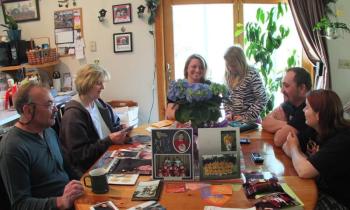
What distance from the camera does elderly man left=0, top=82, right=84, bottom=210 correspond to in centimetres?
153

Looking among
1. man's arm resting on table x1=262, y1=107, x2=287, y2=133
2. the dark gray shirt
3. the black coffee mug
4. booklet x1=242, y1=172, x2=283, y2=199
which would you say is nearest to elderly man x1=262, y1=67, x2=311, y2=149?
man's arm resting on table x1=262, y1=107, x2=287, y2=133

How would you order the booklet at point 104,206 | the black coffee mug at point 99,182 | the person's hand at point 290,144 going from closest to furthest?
the booklet at point 104,206, the black coffee mug at point 99,182, the person's hand at point 290,144

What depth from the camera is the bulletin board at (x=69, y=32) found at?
409cm

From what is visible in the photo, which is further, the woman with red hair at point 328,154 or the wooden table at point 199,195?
the woman with red hair at point 328,154

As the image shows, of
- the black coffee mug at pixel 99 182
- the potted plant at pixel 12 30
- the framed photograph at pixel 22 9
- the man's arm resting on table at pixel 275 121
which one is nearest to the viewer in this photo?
the black coffee mug at pixel 99 182

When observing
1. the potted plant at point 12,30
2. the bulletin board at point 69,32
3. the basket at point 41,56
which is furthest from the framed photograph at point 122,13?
the potted plant at point 12,30

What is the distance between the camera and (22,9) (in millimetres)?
4215

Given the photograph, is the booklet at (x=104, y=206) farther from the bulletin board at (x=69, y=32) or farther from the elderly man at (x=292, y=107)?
the bulletin board at (x=69, y=32)

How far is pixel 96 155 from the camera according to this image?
83.6 inches

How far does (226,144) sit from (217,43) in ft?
8.80

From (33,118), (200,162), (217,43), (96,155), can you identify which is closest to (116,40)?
(217,43)

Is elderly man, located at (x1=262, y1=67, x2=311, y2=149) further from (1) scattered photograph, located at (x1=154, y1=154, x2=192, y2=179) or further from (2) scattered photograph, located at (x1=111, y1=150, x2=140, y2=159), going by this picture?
(2) scattered photograph, located at (x1=111, y1=150, x2=140, y2=159)

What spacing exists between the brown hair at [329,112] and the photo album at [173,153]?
2.23ft

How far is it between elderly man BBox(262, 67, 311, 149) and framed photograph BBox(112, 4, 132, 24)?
2.27 meters
